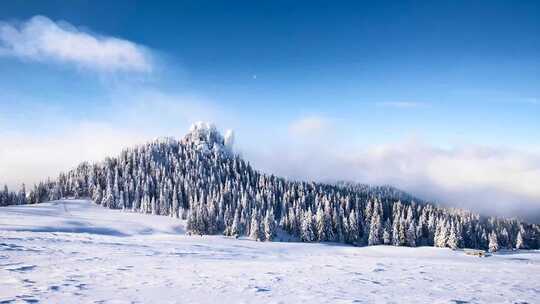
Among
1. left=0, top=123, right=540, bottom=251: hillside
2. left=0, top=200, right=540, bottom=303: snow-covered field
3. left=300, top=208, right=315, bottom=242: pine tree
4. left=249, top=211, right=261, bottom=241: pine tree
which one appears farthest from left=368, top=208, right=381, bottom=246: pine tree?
left=0, top=200, right=540, bottom=303: snow-covered field

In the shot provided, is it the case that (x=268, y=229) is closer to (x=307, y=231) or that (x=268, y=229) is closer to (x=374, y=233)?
(x=307, y=231)

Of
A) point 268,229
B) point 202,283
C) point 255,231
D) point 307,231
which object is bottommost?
point 307,231

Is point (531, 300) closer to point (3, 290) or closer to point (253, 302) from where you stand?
point (253, 302)

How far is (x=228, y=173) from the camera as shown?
177750mm

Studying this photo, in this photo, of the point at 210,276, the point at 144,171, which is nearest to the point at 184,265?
the point at 210,276

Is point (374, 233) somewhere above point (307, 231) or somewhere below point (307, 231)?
above

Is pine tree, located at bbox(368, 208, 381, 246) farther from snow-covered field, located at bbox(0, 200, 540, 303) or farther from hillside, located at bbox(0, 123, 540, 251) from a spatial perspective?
snow-covered field, located at bbox(0, 200, 540, 303)

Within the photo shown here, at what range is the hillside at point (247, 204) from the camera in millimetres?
101375

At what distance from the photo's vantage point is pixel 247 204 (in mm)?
129375

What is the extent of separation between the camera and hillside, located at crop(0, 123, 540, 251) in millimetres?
101375

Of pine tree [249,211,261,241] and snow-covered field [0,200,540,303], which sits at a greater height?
snow-covered field [0,200,540,303]

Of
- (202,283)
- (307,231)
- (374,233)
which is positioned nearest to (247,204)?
(307,231)

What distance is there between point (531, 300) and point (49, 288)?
24.8 m

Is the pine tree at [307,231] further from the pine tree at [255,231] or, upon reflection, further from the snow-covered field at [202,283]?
the snow-covered field at [202,283]
